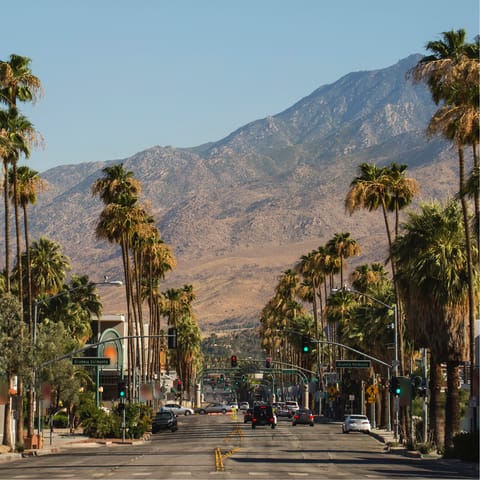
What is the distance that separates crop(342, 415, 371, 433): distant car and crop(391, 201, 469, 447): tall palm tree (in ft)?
102

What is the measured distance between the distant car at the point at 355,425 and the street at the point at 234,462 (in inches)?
691

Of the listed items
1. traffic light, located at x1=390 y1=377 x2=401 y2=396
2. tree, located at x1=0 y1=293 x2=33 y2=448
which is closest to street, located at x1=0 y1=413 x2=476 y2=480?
traffic light, located at x1=390 y1=377 x2=401 y2=396

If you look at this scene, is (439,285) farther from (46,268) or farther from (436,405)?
(46,268)

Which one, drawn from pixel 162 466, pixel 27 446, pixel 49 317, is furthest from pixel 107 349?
pixel 162 466

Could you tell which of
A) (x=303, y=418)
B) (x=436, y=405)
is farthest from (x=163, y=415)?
(x=436, y=405)

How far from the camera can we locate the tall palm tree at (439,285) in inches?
2156

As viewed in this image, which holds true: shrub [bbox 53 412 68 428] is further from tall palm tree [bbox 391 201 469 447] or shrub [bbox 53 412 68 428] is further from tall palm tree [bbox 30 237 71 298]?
tall palm tree [bbox 391 201 469 447]

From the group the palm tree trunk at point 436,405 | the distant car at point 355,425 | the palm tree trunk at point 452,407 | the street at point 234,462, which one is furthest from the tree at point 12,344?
the distant car at point 355,425

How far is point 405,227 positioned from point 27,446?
76.4ft

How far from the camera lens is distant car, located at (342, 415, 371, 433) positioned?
88.6 meters

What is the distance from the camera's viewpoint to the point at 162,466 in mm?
44531

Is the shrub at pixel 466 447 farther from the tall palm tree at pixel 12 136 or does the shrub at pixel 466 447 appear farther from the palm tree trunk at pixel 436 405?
the tall palm tree at pixel 12 136

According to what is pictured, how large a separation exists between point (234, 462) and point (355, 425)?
142 ft

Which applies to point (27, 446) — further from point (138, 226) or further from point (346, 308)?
point (346, 308)
